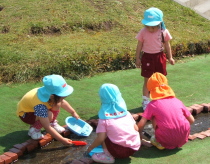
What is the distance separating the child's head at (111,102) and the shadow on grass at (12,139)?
3.66 feet

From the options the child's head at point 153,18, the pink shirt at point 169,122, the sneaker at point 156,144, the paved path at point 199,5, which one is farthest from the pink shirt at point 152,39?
the paved path at point 199,5

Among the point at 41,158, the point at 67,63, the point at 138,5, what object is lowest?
the point at 41,158

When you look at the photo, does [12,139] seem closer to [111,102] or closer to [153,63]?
[111,102]

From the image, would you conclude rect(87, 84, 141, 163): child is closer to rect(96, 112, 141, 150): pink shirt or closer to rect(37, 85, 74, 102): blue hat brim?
rect(96, 112, 141, 150): pink shirt

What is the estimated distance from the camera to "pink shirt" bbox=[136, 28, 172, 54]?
5.32m

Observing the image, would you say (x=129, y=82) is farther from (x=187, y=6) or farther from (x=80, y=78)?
(x=187, y=6)

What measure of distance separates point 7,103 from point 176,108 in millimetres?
2484

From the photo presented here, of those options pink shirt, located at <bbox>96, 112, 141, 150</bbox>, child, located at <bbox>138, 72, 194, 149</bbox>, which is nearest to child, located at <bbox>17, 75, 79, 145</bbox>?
pink shirt, located at <bbox>96, 112, 141, 150</bbox>

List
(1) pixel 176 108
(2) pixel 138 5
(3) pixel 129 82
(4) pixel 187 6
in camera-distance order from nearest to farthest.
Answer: (1) pixel 176 108
(3) pixel 129 82
(2) pixel 138 5
(4) pixel 187 6

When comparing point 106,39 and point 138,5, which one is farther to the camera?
point 138,5

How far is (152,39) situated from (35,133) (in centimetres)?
207

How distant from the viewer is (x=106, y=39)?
26.5 ft

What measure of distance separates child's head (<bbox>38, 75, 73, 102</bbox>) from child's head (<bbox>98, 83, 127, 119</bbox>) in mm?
460

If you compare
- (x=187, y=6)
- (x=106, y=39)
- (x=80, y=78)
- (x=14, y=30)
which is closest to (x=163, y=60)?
(x=80, y=78)
